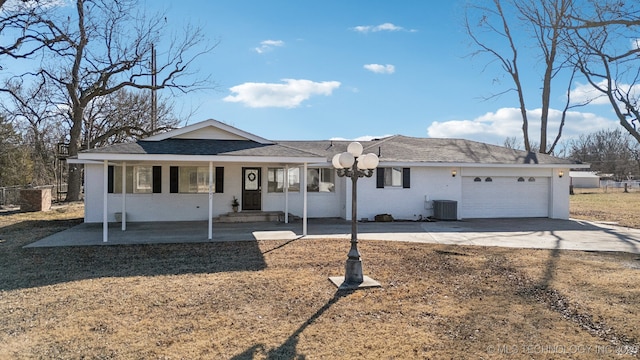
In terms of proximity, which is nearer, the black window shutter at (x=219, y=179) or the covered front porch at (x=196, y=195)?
the covered front porch at (x=196, y=195)

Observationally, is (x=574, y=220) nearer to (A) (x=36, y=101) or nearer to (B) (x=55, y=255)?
(B) (x=55, y=255)

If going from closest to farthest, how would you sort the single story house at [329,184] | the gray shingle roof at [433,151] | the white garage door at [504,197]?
the single story house at [329,184]
the gray shingle roof at [433,151]
the white garage door at [504,197]

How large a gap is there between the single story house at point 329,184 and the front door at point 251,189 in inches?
1.5

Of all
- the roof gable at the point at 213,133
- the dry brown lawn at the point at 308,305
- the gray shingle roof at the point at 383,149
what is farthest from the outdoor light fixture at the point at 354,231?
the roof gable at the point at 213,133

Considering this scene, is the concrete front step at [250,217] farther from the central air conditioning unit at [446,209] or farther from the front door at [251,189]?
the central air conditioning unit at [446,209]

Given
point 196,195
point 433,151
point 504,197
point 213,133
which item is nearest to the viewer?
point 213,133

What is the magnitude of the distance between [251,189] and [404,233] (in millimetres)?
6242

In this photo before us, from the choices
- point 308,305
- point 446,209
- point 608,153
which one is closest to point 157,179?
point 308,305

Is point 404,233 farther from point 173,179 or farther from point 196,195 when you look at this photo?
point 173,179

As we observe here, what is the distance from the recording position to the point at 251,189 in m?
15.4

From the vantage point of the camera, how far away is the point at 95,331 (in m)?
4.69

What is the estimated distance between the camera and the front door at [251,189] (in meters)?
15.3

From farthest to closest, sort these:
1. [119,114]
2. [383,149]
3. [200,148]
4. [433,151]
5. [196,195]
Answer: [119,114]
[433,151]
[383,149]
[196,195]
[200,148]

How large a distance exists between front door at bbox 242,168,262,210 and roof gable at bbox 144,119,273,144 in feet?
7.16
